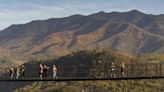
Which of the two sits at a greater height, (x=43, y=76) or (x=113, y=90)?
(x=43, y=76)

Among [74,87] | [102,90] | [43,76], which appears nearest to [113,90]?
[102,90]

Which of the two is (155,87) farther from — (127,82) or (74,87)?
(74,87)

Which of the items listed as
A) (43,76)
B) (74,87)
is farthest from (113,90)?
(43,76)

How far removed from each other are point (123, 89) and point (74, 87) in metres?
22.0

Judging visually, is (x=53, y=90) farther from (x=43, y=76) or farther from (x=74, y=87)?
(x=43, y=76)

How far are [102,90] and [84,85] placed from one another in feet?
27.0

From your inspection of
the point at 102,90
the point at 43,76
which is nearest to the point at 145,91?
the point at 102,90

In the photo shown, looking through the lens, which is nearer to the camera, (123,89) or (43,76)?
(43,76)

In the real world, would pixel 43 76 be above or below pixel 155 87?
above

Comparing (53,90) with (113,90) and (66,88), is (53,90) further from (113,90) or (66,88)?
(113,90)

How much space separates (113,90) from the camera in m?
187

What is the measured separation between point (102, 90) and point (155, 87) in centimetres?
2207

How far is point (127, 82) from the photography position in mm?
188875

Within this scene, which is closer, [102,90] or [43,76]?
[43,76]
